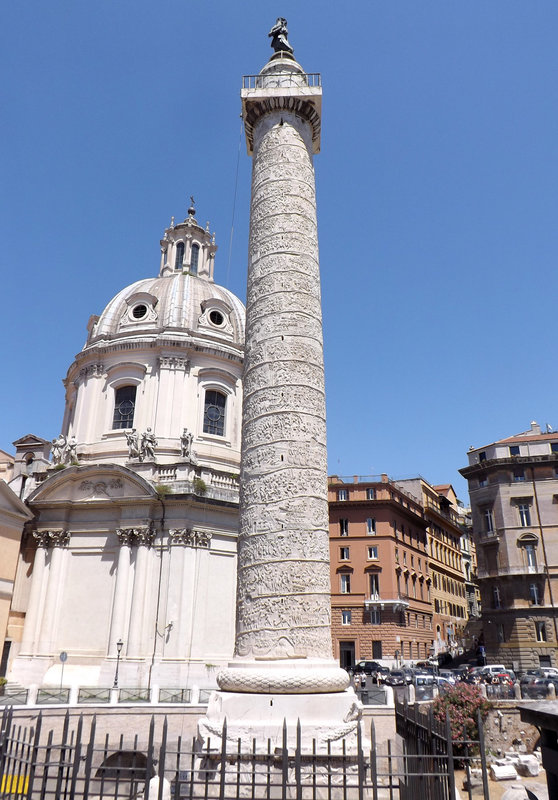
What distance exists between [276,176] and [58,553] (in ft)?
62.0

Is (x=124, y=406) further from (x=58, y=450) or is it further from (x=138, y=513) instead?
(x=138, y=513)

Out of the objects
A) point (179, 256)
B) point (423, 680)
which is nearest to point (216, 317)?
point (179, 256)

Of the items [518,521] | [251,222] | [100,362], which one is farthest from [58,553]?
[518,521]

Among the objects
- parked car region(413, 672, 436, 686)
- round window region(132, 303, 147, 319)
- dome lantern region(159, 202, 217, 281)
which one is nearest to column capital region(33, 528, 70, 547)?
round window region(132, 303, 147, 319)

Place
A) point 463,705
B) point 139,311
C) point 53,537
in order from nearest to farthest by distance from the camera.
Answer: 1. point 463,705
2. point 53,537
3. point 139,311

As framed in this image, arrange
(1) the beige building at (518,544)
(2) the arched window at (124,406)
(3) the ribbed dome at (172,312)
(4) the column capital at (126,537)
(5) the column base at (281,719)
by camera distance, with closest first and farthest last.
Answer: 1. (5) the column base at (281,719)
2. (4) the column capital at (126,537)
3. (2) the arched window at (124,406)
4. (3) the ribbed dome at (172,312)
5. (1) the beige building at (518,544)

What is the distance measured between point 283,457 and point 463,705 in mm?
13989

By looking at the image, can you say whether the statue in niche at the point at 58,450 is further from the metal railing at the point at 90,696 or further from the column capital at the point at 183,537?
the metal railing at the point at 90,696

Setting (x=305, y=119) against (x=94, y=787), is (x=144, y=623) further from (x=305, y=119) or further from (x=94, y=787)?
(x=305, y=119)

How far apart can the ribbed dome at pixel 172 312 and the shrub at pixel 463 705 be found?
18804 millimetres

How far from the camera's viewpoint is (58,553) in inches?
993

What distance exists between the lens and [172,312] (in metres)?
31.5

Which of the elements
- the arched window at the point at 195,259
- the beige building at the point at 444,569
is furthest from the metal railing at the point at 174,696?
the beige building at the point at 444,569

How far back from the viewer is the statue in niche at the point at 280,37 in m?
13.7
